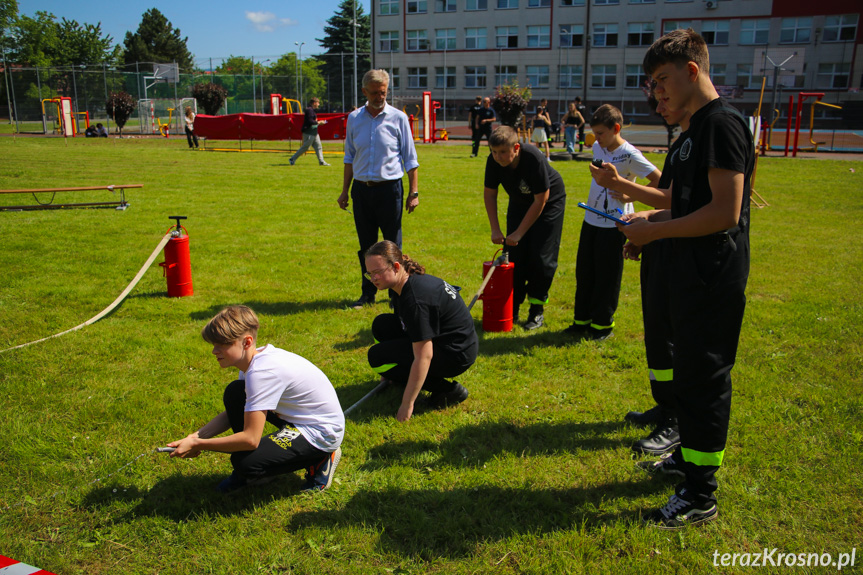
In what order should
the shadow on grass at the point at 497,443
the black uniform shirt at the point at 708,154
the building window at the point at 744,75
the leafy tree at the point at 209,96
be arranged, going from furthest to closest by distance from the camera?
the building window at the point at 744,75 < the leafy tree at the point at 209,96 < the shadow on grass at the point at 497,443 < the black uniform shirt at the point at 708,154

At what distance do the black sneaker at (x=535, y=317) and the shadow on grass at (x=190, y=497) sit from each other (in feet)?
9.88

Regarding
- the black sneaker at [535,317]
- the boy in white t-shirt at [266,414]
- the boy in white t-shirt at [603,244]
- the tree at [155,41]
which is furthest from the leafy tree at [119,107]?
the tree at [155,41]

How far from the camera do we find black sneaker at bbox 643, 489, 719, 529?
2943 mm

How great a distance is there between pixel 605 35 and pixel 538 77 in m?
5.73

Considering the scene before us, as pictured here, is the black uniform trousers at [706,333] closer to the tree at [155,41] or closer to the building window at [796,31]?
the building window at [796,31]

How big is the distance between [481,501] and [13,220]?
10.2m

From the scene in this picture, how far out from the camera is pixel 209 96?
35031mm

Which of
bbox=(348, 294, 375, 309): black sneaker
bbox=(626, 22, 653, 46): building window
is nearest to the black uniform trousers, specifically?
bbox=(348, 294, 375, 309): black sneaker

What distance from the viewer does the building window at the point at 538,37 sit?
1906 inches

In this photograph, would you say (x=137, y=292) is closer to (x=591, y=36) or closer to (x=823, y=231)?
(x=823, y=231)

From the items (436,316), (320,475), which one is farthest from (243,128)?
(320,475)

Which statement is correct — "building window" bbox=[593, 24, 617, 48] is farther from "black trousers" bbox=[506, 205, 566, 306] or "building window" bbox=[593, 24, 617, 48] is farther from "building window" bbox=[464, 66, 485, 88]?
"black trousers" bbox=[506, 205, 566, 306]

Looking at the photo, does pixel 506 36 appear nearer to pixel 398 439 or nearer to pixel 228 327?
pixel 398 439

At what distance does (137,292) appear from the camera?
22.1 feet
